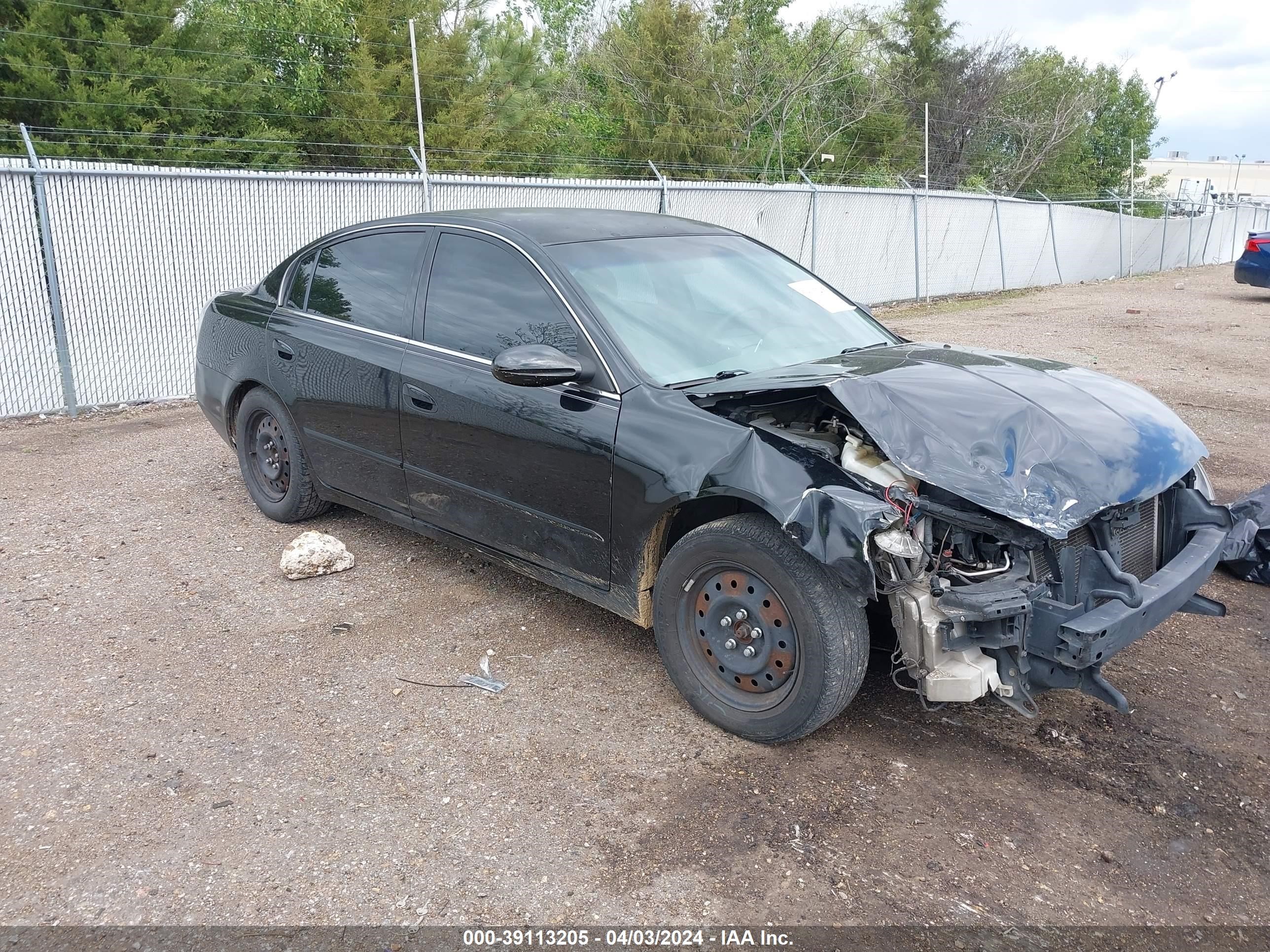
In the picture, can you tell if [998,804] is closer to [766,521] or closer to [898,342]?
[766,521]

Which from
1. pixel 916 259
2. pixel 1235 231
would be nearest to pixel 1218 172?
pixel 1235 231

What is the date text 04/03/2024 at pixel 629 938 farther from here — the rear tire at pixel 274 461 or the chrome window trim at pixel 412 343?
the rear tire at pixel 274 461

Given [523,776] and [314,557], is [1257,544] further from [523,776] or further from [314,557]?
[314,557]

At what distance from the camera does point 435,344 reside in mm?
4398

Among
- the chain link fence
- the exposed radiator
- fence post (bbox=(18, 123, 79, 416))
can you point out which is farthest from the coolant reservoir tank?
fence post (bbox=(18, 123, 79, 416))

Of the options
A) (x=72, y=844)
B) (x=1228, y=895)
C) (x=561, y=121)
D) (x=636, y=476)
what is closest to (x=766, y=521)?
(x=636, y=476)

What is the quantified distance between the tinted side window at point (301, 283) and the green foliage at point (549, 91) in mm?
12357

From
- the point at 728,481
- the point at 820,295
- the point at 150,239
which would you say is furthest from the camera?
the point at 150,239

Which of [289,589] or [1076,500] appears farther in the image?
[289,589]

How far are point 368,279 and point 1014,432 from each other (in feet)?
10.2

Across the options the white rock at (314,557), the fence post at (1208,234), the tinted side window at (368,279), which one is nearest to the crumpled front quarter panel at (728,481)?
the tinted side window at (368,279)

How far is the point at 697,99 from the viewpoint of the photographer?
28781 millimetres

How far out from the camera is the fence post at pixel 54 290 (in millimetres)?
8203

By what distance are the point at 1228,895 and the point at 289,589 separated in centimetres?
394
